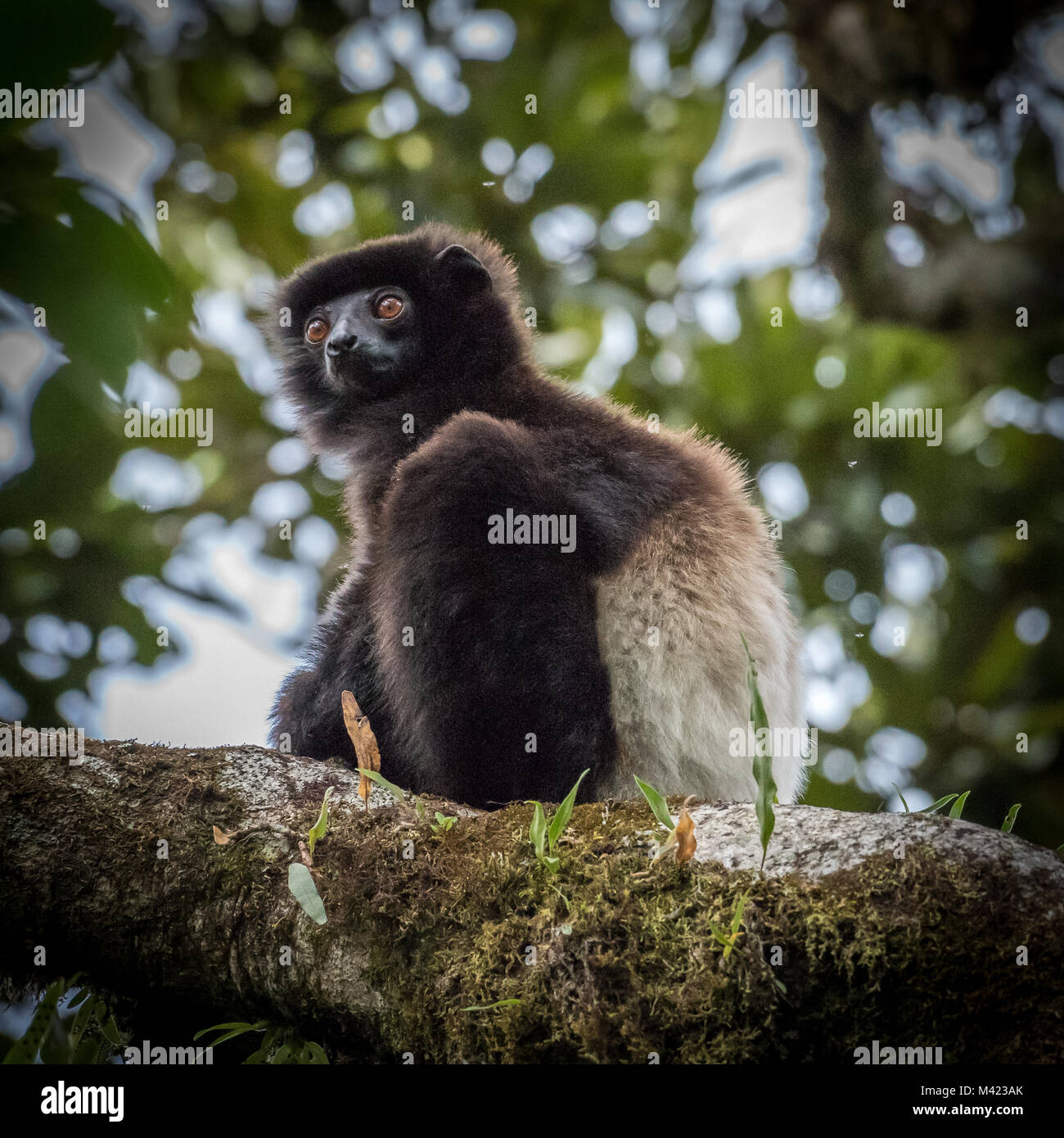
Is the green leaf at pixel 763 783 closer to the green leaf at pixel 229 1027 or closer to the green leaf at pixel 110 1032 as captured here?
the green leaf at pixel 229 1027

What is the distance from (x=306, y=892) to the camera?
2.79m

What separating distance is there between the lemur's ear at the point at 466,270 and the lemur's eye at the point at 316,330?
2.35 ft

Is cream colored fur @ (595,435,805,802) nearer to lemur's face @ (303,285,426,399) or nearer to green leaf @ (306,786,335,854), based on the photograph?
green leaf @ (306,786,335,854)

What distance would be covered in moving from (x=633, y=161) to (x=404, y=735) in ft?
17.3

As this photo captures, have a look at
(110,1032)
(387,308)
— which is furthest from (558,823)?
(387,308)

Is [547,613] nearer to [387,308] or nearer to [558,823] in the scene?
[558,823]

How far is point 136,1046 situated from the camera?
123 inches

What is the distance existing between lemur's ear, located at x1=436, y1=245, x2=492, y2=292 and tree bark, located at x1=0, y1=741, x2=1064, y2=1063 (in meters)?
3.08

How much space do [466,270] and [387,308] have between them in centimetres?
48

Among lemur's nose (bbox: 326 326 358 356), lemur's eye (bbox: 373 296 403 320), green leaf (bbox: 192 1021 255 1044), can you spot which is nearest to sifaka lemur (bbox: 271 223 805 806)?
lemur's nose (bbox: 326 326 358 356)

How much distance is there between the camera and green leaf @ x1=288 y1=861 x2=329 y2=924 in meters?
2.76

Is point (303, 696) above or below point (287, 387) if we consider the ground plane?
below

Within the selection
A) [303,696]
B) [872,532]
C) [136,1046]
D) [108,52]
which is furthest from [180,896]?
[872,532]
